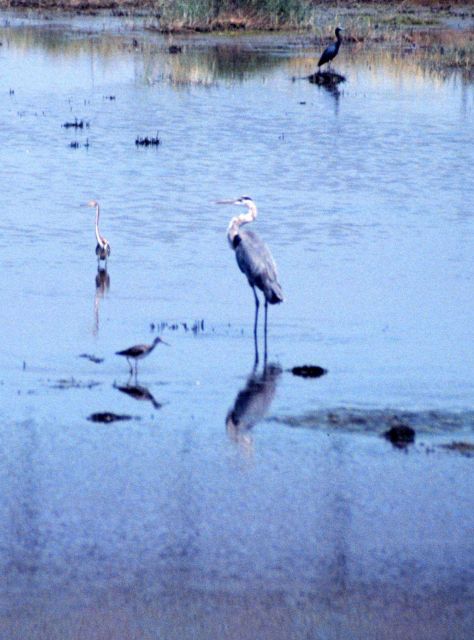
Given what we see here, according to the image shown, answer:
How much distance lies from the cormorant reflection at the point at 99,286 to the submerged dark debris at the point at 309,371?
2.00 meters

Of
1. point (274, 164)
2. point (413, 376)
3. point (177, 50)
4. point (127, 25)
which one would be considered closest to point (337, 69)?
point (177, 50)

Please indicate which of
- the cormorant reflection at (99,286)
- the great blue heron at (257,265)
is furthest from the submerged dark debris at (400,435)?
the cormorant reflection at (99,286)

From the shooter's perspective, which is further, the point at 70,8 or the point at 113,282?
the point at 70,8

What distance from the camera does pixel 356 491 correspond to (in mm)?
7703

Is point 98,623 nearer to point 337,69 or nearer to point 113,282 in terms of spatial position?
point 113,282

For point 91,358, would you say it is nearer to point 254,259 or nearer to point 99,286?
point 254,259

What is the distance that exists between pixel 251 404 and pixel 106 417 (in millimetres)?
1003

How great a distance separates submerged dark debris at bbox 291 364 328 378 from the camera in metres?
10.2

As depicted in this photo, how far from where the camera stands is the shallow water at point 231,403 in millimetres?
Answer: 6348

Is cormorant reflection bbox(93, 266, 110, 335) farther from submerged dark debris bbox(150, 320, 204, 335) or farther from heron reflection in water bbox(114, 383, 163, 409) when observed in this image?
heron reflection in water bbox(114, 383, 163, 409)

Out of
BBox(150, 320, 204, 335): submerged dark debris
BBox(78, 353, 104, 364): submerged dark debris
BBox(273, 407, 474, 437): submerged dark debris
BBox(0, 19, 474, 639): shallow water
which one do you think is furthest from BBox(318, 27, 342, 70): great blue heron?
BBox(273, 407, 474, 437): submerged dark debris

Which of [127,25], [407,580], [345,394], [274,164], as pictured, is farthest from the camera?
[127,25]

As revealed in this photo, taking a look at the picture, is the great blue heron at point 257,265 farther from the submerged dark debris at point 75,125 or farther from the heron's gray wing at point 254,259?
the submerged dark debris at point 75,125

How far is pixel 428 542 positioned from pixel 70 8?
170 feet
